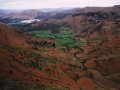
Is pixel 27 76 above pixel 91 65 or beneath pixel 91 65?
above

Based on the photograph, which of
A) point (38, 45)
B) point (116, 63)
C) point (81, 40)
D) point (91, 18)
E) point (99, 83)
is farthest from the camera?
point (91, 18)

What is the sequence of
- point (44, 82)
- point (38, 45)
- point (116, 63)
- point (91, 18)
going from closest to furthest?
point (44, 82) < point (116, 63) < point (38, 45) < point (91, 18)

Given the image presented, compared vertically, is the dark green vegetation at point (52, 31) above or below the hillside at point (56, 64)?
below

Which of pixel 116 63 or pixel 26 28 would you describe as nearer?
pixel 116 63

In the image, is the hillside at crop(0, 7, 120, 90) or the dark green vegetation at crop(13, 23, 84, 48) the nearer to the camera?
the hillside at crop(0, 7, 120, 90)

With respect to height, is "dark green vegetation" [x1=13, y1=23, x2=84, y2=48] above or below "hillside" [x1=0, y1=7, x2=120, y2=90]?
below

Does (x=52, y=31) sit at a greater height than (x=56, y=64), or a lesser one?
lesser

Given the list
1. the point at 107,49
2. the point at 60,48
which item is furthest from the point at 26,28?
the point at 107,49

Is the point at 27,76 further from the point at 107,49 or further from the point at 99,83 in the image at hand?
the point at 107,49

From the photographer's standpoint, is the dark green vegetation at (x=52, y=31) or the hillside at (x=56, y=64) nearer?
the hillside at (x=56, y=64)

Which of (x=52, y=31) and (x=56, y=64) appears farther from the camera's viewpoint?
(x=52, y=31)
